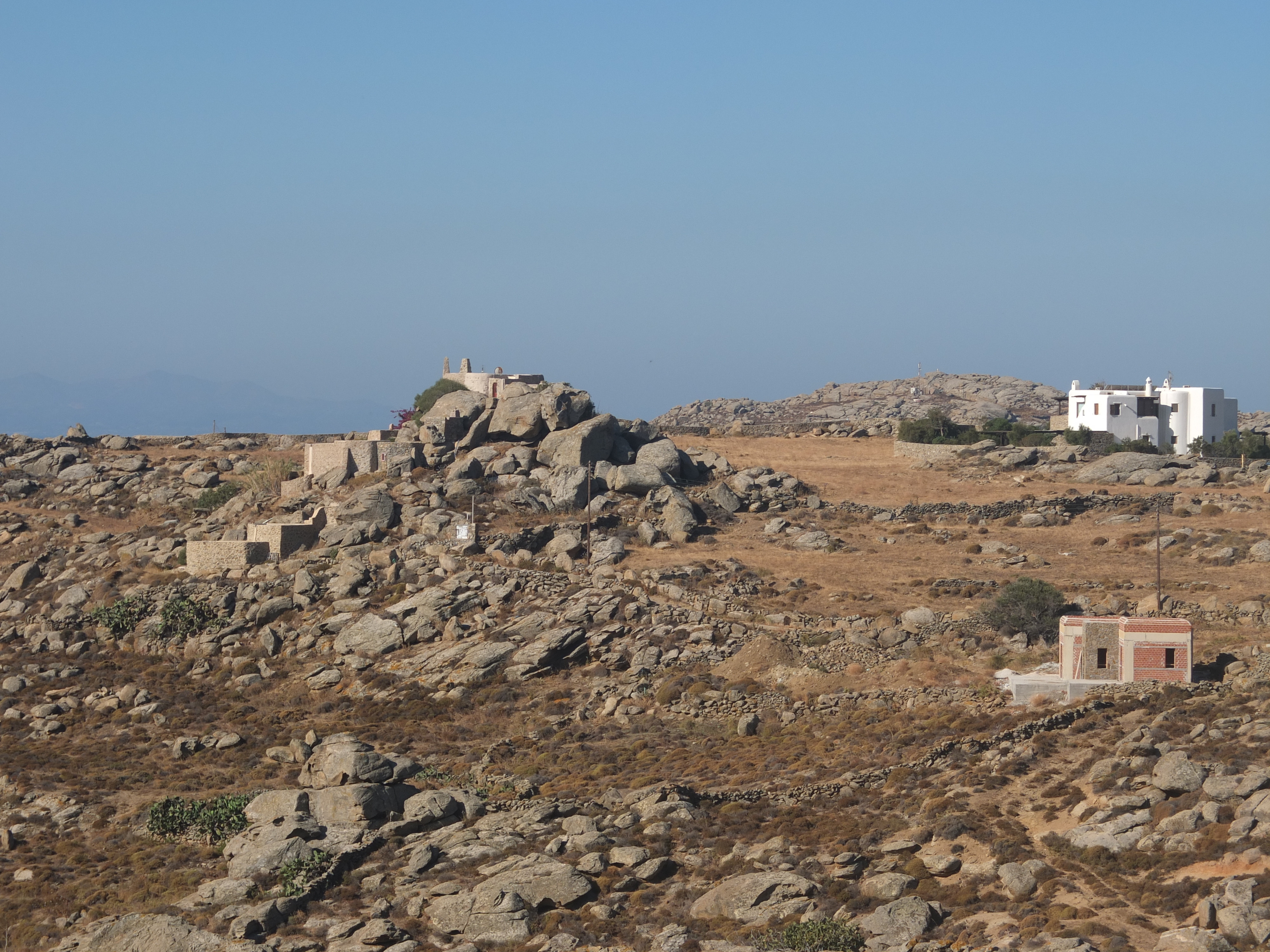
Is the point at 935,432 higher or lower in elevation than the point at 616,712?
higher

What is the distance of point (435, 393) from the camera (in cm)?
7388

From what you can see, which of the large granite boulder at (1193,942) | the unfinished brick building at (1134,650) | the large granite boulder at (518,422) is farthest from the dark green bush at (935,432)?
the large granite boulder at (1193,942)

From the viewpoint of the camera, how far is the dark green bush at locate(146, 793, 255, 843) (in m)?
33.3

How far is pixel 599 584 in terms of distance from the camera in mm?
47406

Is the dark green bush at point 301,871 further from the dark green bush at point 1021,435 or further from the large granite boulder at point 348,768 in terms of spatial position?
the dark green bush at point 1021,435

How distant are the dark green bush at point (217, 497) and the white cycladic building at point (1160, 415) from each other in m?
49.1

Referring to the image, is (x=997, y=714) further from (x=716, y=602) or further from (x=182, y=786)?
(x=182, y=786)

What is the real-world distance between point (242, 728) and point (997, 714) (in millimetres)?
21993

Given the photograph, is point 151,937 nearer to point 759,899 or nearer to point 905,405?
point 759,899

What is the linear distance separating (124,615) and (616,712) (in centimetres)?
2080

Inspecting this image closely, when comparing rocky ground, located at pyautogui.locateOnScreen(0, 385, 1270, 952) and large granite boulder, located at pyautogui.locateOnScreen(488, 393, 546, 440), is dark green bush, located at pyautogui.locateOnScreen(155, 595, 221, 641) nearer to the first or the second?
rocky ground, located at pyautogui.locateOnScreen(0, 385, 1270, 952)

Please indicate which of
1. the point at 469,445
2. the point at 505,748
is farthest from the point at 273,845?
the point at 469,445

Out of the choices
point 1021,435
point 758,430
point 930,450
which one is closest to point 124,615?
point 930,450

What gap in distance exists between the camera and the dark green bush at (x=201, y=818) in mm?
33312
